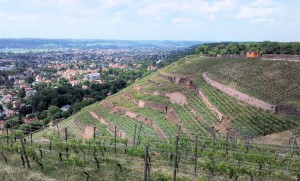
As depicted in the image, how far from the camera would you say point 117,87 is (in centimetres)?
8225

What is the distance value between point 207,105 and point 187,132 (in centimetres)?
652

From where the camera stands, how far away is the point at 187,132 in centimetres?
3123

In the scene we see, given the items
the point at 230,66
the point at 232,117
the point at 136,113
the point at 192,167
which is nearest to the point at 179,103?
the point at 136,113

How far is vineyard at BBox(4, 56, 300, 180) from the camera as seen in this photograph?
18.9 meters

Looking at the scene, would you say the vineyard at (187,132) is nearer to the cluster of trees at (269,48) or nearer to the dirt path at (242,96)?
the dirt path at (242,96)

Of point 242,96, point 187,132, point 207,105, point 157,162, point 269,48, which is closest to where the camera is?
point 157,162

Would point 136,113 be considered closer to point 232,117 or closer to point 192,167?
point 232,117

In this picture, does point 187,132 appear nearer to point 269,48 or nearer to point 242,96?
point 242,96

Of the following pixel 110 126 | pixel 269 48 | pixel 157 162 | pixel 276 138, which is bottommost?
pixel 110 126

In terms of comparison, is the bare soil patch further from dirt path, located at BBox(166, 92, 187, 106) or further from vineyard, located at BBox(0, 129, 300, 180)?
dirt path, located at BBox(166, 92, 187, 106)

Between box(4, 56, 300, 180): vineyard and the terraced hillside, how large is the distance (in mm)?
93

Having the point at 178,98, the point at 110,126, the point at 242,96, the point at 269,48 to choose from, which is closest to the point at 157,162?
the point at 242,96

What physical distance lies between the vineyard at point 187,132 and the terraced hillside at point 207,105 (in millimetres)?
93

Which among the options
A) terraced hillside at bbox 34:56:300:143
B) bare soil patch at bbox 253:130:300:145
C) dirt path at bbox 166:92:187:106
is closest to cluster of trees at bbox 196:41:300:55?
terraced hillside at bbox 34:56:300:143
